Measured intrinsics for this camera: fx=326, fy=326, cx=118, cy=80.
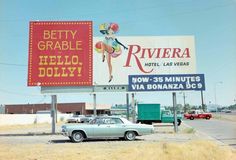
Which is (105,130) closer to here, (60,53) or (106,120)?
(106,120)

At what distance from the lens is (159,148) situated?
42.1 ft

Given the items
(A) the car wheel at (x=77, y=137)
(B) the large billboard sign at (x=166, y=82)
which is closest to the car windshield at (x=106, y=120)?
(A) the car wheel at (x=77, y=137)

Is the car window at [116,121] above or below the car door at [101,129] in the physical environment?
above

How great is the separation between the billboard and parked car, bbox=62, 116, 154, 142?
25.4ft

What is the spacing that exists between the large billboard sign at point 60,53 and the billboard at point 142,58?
33.3 inches

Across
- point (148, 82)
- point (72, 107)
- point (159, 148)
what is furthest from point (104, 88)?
point (72, 107)

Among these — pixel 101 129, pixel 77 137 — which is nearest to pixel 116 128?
pixel 101 129

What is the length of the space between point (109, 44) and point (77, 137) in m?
10.8

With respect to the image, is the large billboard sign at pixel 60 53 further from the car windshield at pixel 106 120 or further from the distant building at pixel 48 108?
the distant building at pixel 48 108

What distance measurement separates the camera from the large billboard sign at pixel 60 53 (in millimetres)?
27094

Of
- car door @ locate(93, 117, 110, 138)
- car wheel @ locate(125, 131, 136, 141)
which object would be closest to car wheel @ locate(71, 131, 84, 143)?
car door @ locate(93, 117, 110, 138)

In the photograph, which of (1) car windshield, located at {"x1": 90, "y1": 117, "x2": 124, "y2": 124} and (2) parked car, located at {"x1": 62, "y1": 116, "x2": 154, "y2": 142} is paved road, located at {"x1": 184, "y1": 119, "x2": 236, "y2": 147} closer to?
(2) parked car, located at {"x1": 62, "y1": 116, "x2": 154, "y2": 142}

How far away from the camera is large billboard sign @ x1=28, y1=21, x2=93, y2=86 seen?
27094mm

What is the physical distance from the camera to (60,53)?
27.4 metres
